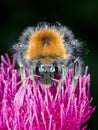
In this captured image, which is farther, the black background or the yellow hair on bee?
the black background

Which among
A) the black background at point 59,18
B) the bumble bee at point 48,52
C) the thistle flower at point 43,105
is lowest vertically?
the thistle flower at point 43,105

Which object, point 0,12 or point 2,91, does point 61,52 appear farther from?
point 0,12

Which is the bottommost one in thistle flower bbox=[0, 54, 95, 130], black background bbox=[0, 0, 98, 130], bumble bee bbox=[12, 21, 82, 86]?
thistle flower bbox=[0, 54, 95, 130]

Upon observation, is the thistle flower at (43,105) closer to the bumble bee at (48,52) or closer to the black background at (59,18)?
the bumble bee at (48,52)

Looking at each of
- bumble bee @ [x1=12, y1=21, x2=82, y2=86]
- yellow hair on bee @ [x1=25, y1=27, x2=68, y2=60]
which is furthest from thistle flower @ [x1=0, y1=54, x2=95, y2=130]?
yellow hair on bee @ [x1=25, y1=27, x2=68, y2=60]

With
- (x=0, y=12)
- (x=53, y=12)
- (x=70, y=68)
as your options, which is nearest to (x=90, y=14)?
(x=53, y=12)

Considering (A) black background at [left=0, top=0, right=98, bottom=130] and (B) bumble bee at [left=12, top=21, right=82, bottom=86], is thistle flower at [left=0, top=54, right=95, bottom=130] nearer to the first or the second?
(B) bumble bee at [left=12, top=21, right=82, bottom=86]

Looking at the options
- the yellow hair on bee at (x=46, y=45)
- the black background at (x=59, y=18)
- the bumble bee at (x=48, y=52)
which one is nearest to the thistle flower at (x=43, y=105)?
the bumble bee at (x=48, y=52)

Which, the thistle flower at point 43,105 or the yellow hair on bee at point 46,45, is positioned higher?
the yellow hair on bee at point 46,45

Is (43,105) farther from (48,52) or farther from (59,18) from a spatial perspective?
(59,18)

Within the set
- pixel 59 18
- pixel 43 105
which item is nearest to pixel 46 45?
pixel 43 105
